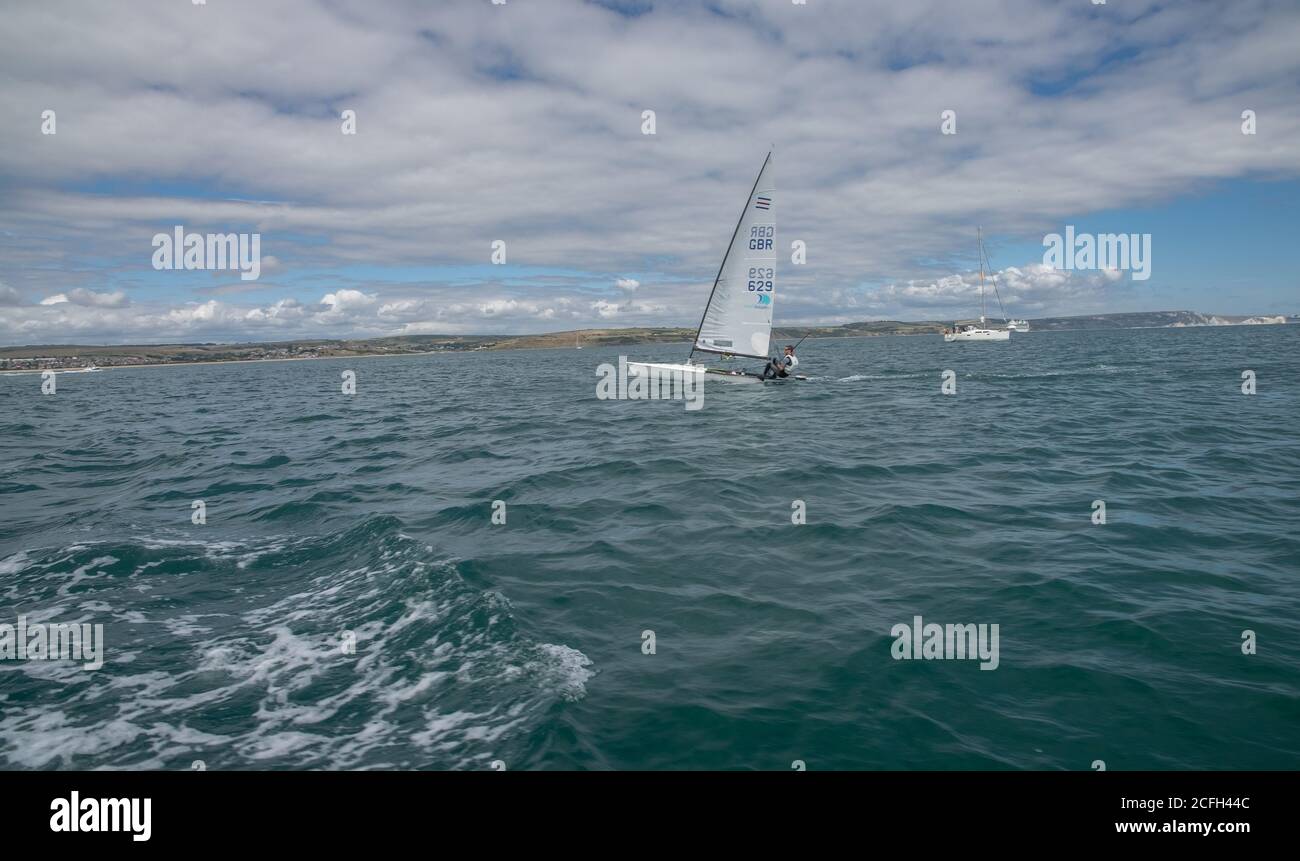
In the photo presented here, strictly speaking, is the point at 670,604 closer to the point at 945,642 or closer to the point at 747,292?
the point at 945,642

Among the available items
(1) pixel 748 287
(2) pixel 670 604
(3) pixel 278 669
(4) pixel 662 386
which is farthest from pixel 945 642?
(4) pixel 662 386

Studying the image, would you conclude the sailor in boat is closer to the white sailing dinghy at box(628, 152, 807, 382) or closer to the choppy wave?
the white sailing dinghy at box(628, 152, 807, 382)

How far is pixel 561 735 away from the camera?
688 cm

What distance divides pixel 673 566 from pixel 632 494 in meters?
5.76

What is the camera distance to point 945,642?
355 inches

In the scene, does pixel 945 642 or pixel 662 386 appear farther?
pixel 662 386

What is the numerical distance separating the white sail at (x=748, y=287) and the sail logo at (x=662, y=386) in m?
2.38

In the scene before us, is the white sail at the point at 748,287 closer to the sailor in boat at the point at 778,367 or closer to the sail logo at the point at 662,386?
the sailor in boat at the point at 778,367
